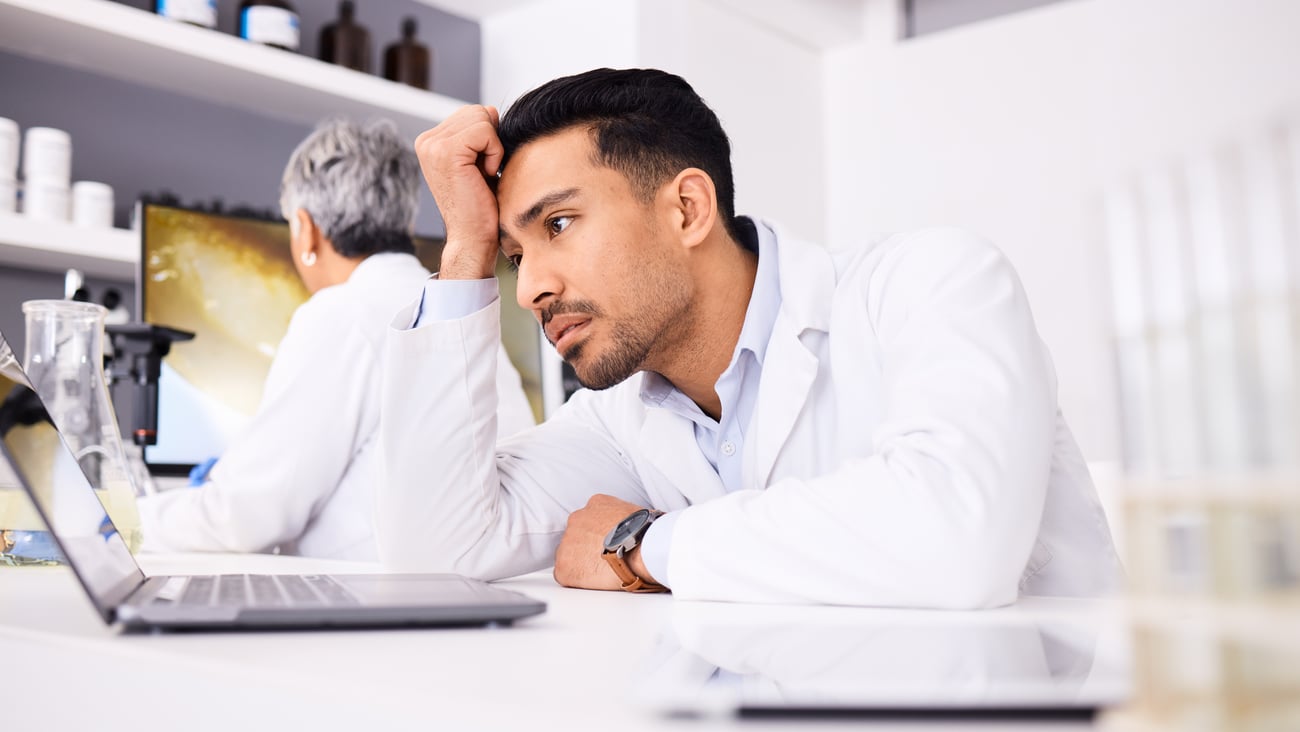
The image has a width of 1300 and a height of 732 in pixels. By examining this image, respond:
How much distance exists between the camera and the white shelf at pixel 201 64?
2088mm

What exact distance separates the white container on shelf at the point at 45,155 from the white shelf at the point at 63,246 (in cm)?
9

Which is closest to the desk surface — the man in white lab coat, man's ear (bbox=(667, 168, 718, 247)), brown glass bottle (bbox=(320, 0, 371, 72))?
the man in white lab coat

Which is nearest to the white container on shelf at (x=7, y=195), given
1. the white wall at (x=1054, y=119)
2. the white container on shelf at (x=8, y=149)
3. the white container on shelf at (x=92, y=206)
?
the white container on shelf at (x=8, y=149)

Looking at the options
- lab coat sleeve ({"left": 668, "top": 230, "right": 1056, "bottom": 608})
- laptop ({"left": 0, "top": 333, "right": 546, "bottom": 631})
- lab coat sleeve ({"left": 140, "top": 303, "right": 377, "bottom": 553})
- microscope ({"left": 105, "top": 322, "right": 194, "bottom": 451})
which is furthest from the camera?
microscope ({"left": 105, "top": 322, "right": 194, "bottom": 451})

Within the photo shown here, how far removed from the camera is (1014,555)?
752 millimetres

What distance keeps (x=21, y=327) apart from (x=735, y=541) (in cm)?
202

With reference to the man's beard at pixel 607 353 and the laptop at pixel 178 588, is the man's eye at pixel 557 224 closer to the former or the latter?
the man's beard at pixel 607 353

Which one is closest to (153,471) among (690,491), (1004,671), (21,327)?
(21,327)

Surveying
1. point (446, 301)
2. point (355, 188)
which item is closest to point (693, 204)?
point (446, 301)

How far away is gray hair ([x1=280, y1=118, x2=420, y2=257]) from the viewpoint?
6.68 feet

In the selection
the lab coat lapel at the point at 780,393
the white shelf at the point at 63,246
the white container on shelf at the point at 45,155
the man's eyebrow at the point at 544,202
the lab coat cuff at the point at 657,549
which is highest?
the white container on shelf at the point at 45,155

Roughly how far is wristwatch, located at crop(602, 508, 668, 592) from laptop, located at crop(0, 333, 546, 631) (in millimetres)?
185

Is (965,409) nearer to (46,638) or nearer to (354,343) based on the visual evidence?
(46,638)

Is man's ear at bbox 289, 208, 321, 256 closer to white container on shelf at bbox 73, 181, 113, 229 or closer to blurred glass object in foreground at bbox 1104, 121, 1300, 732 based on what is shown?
white container on shelf at bbox 73, 181, 113, 229
